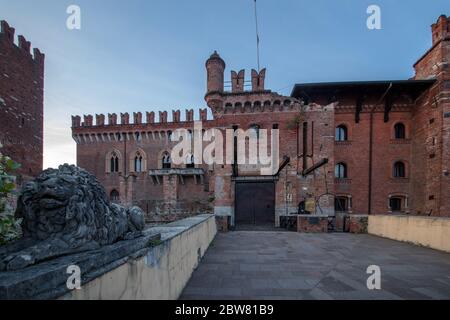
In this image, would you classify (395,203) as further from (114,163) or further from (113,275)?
(114,163)

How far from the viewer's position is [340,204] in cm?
1859

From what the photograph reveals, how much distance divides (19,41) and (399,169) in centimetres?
2987

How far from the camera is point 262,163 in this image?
17.9 meters

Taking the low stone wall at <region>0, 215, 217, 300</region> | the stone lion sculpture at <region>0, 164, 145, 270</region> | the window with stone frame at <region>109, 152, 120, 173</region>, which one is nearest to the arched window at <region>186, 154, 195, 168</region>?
the window with stone frame at <region>109, 152, 120, 173</region>

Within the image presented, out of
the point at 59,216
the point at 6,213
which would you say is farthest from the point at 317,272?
the point at 6,213

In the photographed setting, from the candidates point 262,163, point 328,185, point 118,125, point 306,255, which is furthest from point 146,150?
point 306,255

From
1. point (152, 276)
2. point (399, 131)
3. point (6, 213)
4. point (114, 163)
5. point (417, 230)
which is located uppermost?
point (399, 131)

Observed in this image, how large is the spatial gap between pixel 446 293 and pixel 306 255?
3.33 meters

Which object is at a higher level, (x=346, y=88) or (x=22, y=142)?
(x=346, y=88)

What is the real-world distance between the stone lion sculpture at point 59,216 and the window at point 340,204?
1951 cm

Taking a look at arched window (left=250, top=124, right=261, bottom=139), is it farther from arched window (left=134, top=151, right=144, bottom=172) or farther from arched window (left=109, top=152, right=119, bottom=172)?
arched window (left=109, top=152, right=119, bottom=172)

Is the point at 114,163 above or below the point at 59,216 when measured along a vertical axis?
above

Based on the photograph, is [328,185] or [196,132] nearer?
[328,185]
